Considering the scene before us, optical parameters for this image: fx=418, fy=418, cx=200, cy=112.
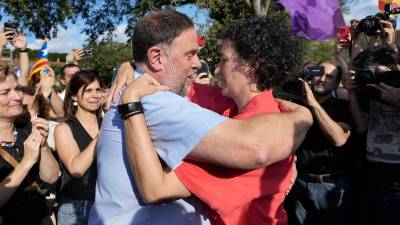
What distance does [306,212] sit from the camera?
12.7 feet

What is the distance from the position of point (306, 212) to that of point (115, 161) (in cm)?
268

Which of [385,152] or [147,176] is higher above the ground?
[147,176]

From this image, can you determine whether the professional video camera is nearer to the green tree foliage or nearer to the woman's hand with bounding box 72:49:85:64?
the woman's hand with bounding box 72:49:85:64

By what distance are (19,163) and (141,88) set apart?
1647mm

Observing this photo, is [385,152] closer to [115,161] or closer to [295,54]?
[295,54]

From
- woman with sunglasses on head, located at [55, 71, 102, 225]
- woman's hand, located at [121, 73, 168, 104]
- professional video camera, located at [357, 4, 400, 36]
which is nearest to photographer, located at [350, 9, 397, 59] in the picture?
professional video camera, located at [357, 4, 400, 36]

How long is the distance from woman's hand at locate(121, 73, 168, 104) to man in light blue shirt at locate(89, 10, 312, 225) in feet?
0.11

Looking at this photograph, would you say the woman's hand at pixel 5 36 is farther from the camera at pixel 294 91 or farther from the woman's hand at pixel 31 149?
the camera at pixel 294 91

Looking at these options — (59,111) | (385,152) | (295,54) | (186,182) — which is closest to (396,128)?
(385,152)

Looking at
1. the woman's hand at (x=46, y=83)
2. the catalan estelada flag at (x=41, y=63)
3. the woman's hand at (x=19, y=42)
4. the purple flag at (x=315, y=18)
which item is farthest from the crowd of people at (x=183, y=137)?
the catalan estelada flag at (x=41, y=63)

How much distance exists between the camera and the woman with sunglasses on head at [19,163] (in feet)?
8.99

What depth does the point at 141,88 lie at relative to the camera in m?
1.58

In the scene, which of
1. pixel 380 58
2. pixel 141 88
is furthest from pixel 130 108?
pixel 380 58

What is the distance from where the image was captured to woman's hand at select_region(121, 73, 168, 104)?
5.06 feet
